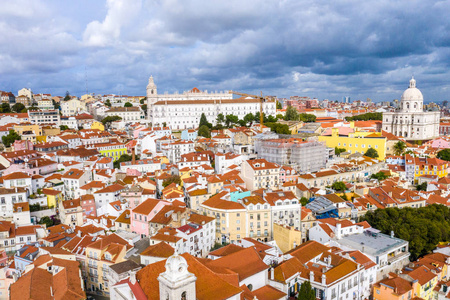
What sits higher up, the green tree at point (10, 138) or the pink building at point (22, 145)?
the green tree at point (10, 138)

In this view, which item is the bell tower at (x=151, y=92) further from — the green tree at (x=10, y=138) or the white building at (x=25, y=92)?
the green tree at (x=10, y=138)

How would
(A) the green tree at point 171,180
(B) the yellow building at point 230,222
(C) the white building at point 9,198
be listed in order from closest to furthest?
(B) the yellow building at point 230,222 → (C) the white building at point 9,198 → (A) the green tree at point 171,180

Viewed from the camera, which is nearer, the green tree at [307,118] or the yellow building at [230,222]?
the yellow building at [230,222]

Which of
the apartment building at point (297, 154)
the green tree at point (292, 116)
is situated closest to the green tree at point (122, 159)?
the apartment building at point (297, 154)

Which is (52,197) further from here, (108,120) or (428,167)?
(108,120)

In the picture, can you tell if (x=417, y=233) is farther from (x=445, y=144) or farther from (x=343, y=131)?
(x=445, y=144)

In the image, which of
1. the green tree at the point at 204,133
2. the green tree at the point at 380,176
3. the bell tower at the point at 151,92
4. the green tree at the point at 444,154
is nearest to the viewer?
the green tree at the point at 380,176

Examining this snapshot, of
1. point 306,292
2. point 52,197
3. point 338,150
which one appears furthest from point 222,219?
point 338,150
